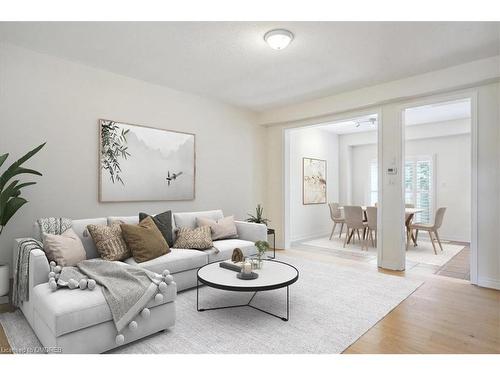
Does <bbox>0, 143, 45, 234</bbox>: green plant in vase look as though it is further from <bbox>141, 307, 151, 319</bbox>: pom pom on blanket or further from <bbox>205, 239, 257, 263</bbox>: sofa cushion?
<bbox>205, 239, 257, 263</bbox>: sofa cushion

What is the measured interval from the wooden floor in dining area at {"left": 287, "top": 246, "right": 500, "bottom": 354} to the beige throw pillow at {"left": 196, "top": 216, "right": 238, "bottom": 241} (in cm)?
216

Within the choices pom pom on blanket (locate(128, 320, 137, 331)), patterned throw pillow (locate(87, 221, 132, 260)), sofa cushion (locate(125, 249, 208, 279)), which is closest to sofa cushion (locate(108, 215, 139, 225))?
patterned throw pillow (locate(87, 221, 132, 260))

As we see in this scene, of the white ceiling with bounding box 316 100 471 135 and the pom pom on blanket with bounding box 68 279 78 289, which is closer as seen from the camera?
the pom pom on blanket with bounding box 68 279 78 289

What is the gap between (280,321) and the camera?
2.47m

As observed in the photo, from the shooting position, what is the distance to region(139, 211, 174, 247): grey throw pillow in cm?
348

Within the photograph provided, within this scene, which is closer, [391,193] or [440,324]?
[440,324]

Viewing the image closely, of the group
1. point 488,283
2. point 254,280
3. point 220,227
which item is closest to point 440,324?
point 488,283

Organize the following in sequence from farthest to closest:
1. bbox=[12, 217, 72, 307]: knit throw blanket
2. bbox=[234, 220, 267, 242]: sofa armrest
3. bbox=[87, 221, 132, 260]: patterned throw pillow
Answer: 1. bbox=[234, 220, 267, 242]: sofa armrest
2. bbox=[87, 221, 132, 260]: patterned throw pillow
3. bbox=[12, 217, 72, 307]: knit throw blanket

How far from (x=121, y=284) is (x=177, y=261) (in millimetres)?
945

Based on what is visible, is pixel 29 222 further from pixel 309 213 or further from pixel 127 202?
pixel 309 213

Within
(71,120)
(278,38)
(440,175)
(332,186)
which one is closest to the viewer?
(278,38)

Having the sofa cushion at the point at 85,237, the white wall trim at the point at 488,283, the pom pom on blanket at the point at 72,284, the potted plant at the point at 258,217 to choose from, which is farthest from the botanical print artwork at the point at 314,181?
the pom pom on blanket at the point at 72,284

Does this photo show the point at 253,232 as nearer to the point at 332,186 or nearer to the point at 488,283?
the point at 488,283

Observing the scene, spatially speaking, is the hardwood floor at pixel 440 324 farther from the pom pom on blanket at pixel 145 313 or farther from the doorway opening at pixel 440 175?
the doorway opening at pixel 440 175
